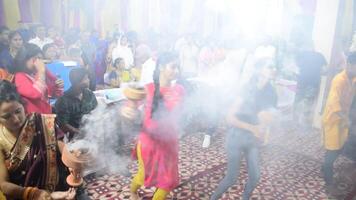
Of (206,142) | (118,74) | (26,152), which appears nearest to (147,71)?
(118,74)

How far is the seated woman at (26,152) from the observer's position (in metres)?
1.86

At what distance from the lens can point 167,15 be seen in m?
7.54

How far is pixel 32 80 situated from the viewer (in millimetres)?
3166

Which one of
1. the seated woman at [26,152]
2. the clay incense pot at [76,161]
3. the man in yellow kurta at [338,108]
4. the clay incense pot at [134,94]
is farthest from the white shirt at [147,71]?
the clay incense pot at [76,161]

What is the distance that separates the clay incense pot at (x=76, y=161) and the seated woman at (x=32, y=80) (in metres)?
1.40

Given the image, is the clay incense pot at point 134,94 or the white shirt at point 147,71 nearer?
the clay incense pot at point 134,94

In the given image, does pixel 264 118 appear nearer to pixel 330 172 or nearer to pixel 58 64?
pixel 330 172

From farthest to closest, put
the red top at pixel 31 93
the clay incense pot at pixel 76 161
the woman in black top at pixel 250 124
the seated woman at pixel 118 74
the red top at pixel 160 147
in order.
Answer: the seated woman at pixel 118 74
the red top at pixel 31 93
the woman in black top at pixel 250 124
the red top at pixel 160 147
the clay incense pot at pixel 76 161

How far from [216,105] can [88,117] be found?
2.16m

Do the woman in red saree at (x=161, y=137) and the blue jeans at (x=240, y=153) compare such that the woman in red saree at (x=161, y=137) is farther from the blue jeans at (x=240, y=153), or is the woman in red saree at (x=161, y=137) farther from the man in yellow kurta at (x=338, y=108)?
the man in yellow kurta at (x=338, y=108)

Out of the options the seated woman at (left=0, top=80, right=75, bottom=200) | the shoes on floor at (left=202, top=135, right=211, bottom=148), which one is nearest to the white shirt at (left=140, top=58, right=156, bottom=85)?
the shoes on floor at (left=202, top=135, right=211, bottom=148)

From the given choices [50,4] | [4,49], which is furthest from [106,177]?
[50,4]

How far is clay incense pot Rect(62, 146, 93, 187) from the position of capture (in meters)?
1.78

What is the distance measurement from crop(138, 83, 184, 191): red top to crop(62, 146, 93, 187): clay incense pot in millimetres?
936
